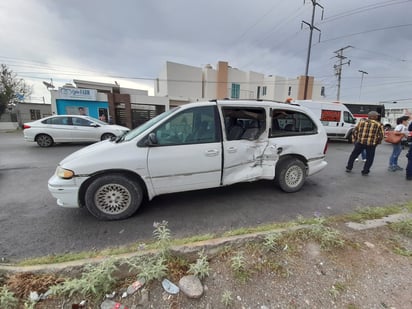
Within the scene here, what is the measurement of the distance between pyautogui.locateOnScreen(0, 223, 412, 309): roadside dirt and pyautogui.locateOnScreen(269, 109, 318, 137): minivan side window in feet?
7.03

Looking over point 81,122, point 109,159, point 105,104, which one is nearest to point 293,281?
point 109,159

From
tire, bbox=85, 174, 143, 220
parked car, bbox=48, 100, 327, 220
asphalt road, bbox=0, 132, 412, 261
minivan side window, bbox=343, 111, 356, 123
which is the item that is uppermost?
minivan side window, bbox=343, 111, 356, 123

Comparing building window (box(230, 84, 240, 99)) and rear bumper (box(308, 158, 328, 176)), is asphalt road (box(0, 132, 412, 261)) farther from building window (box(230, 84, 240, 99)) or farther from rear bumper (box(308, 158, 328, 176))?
building window (box(230, 84, 240, 99))

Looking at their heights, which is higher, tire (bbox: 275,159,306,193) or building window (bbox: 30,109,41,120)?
building window (bbox: 30,109,41,120)

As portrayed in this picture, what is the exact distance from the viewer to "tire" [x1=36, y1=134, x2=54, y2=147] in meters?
9.01

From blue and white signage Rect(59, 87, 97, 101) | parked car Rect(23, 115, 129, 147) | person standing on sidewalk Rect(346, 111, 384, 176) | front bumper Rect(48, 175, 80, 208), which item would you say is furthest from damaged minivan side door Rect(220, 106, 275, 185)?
blue and white signage Rect(59, 87, 97, 101)

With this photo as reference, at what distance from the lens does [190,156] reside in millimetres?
3047

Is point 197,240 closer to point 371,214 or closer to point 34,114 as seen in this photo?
point 371,214

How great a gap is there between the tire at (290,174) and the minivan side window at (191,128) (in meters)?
1.60

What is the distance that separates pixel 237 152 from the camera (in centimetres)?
334

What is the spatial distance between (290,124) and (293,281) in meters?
2.94

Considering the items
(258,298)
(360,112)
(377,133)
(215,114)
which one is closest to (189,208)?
(215,114)

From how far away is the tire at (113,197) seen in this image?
2793 millimetres

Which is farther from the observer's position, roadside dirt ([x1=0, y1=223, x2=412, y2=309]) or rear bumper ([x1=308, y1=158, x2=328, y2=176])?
rear bumper ([x1=308, y1=158, x2=328, y2=176])
